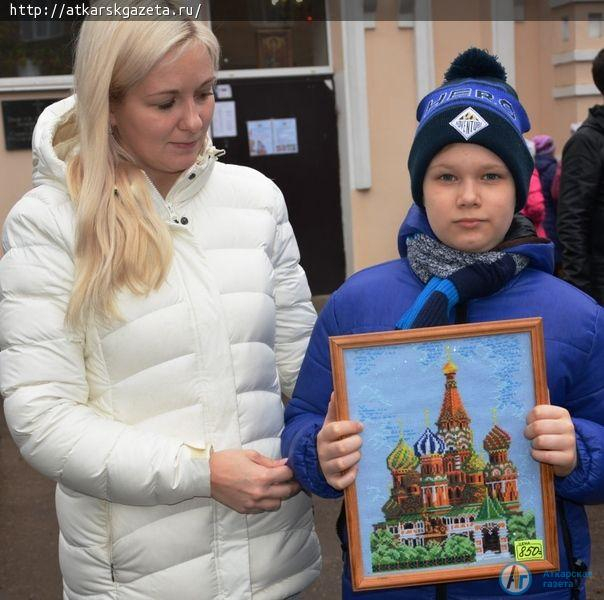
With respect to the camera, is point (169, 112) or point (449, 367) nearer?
point (449, 367)

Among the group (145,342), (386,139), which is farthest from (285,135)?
(145,342)

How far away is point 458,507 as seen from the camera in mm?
1746

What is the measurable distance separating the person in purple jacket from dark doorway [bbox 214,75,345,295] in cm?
683

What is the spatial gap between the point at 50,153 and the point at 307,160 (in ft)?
23.4

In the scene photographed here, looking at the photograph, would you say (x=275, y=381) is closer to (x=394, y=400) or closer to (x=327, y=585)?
(x=394, y=400)

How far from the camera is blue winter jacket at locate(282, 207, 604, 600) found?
5.92 feet

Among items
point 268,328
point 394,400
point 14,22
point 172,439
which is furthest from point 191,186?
point 14,22

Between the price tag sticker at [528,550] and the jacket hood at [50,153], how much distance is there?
1033 mm

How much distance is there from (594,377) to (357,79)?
23.4ft

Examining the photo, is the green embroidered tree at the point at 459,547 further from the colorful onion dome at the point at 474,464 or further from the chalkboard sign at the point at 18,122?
the chalkboard sign at the point at 18,122

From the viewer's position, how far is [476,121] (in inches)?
71.7

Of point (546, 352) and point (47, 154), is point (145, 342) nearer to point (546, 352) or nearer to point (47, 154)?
point (47, 154)

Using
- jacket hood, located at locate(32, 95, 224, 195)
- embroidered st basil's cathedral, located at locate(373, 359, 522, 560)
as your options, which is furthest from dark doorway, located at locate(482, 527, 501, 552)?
jacket hood, located at locate(32, 95, 224, 195)

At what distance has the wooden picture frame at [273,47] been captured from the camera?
346 inches
